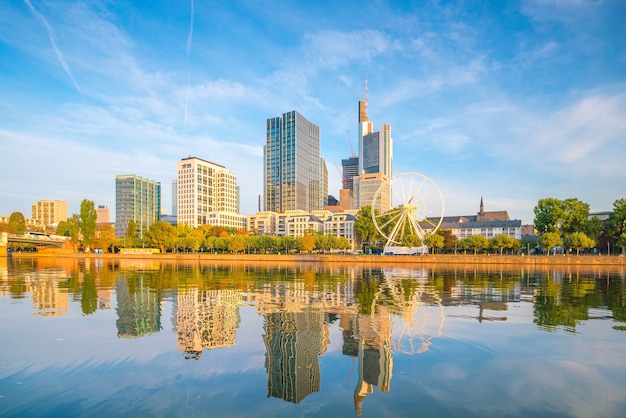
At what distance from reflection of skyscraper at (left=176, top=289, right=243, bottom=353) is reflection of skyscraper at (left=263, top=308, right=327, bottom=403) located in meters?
2.09

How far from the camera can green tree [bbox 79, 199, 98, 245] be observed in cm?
15688

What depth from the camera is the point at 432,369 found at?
14.5 metres

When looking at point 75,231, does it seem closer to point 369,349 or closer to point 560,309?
point 369,349

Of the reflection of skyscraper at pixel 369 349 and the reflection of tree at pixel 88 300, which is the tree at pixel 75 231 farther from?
the reflection of skyscraper at pixel 369 349

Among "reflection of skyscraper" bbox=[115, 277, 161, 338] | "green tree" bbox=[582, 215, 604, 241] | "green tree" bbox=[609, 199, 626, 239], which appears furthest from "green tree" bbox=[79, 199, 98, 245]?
"green tree" bbox=[609, 199, 626, 239]

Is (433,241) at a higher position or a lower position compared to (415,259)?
higher

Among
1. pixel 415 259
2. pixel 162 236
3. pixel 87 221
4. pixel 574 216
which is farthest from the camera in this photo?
pixel 87 221

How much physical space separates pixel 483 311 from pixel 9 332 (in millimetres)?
27952

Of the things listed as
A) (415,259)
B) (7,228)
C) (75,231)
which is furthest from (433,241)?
(7,228)

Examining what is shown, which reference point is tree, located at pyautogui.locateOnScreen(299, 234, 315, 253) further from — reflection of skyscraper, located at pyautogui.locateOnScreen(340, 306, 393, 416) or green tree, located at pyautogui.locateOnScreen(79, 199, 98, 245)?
reflection of skyscraper, located at pyautogui.locateOnScreen(340, 306, 393, 416)

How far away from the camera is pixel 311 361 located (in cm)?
1538

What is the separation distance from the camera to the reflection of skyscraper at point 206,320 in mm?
18141

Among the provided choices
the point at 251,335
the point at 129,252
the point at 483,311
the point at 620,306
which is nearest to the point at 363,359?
the point at 251,335

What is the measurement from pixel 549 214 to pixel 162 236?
129 m
